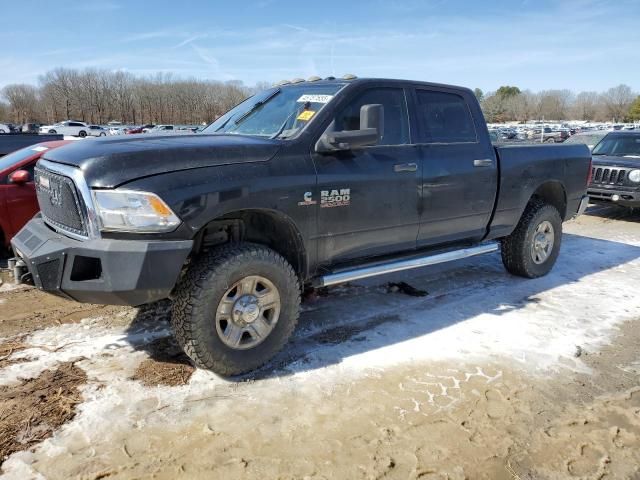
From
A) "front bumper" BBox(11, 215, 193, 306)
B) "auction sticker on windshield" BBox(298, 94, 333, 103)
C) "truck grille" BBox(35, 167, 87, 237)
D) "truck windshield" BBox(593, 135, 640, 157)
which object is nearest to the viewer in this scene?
"front bumper" BBox(11, 215, 193, 306)

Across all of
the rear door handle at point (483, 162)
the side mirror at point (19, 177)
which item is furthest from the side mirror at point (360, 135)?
the side mirror at point (19, 177)

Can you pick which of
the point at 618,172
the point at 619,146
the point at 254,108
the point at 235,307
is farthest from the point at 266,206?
the point at 619,146

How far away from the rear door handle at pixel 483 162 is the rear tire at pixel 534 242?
107cm

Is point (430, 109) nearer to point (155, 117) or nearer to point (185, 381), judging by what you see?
point (185, 381)

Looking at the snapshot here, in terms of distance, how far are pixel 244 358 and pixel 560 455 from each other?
6.47ft

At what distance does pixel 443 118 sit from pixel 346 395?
9.13 feet

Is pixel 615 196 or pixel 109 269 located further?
pixel 615 196

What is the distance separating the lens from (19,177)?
6.08 meters

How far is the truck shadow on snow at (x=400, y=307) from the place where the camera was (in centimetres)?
389

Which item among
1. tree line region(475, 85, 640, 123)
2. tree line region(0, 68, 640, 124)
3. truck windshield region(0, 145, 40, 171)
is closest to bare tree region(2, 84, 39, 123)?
tree line region(0, 68, 640, 124)

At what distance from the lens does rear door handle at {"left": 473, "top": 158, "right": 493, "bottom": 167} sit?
4.82 m

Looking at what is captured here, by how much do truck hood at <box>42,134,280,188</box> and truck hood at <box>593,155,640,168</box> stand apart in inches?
344

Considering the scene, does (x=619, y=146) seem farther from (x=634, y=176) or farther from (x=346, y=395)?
(x=346, y=395)

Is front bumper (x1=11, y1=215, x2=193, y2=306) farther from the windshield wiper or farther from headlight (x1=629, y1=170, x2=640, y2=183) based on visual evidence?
headlight (x1=629, y1=170, x2=640, y2=183)
